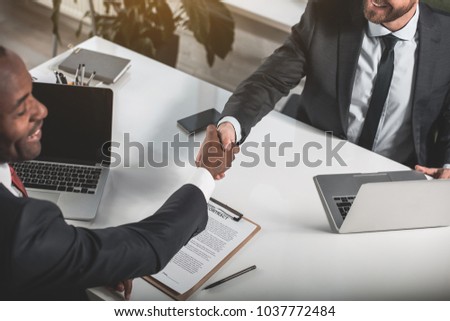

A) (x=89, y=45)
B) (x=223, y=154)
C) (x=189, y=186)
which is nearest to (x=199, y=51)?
(x=89, y=45)

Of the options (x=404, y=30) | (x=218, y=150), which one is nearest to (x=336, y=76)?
(x=404, y=30)

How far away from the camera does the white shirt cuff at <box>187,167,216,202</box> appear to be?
4.49ft

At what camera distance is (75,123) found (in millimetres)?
1488

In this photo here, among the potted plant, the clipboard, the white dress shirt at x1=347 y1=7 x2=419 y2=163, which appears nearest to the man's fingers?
the clipboard

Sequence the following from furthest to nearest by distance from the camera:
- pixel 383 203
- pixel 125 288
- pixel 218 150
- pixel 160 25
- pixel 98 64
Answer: pixel 160 25 < pixel 98 64 < pixel 218 150 < pixel 383 203 < pixel 125 288

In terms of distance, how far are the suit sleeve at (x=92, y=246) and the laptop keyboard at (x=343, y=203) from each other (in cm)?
40

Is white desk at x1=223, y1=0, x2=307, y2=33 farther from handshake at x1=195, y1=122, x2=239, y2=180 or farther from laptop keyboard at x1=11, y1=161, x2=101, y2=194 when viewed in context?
laptop keyboard at x1=11, y1=161, x2=101, y2=194

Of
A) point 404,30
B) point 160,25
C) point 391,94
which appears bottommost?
point 160,25

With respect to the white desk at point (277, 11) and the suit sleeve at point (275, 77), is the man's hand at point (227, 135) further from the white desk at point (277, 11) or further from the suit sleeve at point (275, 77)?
the white desk at point (277, 11)

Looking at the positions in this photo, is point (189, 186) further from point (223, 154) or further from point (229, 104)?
point (229, 104)

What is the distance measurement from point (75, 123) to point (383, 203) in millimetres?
815

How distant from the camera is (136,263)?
3.76 ft

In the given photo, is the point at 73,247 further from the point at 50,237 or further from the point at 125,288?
the point at 125,288
